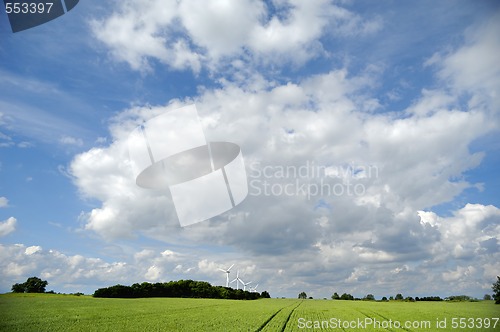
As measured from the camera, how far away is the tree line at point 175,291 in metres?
118

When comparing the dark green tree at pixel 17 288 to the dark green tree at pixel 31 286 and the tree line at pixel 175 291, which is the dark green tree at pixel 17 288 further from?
the tree line at pixel 175 291

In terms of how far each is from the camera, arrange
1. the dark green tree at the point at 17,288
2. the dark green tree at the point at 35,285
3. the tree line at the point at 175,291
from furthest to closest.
Result: 1. the dark green tree at the point at 35,285
2. the dark green tree at the point at 17,288
3. the tree line at the point at 175,291

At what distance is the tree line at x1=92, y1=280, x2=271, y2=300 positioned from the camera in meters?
118

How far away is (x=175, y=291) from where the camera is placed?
14550cm

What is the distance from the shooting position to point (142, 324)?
138ft

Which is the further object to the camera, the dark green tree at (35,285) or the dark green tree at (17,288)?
the dark green tree at (35,285)

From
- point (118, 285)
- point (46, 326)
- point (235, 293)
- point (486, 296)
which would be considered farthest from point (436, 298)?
point (46, 326)

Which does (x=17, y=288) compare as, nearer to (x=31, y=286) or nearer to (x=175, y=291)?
(x=31, y=286)

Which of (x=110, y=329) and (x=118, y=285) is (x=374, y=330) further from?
(x=118, y=285)

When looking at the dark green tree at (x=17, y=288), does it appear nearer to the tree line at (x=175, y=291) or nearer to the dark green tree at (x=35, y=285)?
the dark green tree at (x=35, y=285)

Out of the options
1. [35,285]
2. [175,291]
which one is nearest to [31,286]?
[35,285]

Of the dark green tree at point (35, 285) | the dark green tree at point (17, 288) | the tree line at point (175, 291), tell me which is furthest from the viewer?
the dark green tree at point (35, 285)

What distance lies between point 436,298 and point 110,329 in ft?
673

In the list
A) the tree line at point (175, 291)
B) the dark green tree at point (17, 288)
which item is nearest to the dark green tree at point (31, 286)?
the dark green tree at point (17, 288)
